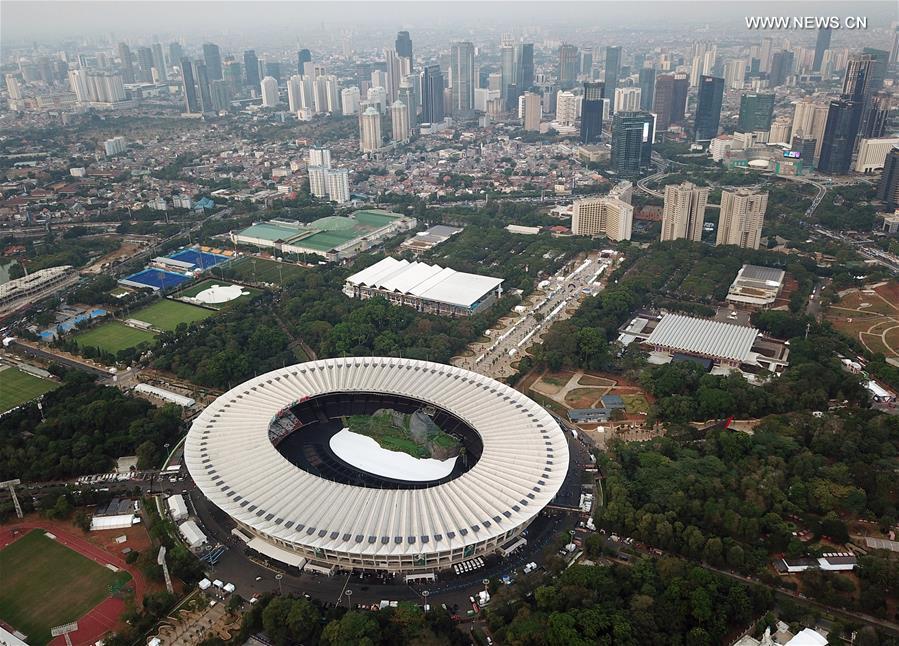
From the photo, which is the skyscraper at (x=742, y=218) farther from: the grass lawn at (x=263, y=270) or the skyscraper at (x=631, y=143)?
the grass lawn at (x=263, y=270)

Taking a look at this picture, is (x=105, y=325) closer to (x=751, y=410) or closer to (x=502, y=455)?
(x=502, y=455)

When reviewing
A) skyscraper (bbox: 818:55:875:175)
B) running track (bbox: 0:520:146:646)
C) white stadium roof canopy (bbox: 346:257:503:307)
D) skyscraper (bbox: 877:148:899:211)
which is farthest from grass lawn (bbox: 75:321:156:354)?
skyscraper (bbox: 818:55:875:175)

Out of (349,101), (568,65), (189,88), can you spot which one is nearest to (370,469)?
(349,101)

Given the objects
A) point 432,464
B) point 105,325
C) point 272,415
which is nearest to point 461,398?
point 432,464

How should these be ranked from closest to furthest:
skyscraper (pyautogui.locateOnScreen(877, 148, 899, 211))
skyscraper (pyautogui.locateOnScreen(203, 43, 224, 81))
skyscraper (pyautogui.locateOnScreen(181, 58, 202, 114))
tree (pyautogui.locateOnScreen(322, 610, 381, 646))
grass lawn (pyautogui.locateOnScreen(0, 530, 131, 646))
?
tree (pyautogui.locateOnScreen(322, 610, 381, 646)), grass lawn (pyautogui.locateOnScreen(0, 530, 131, 646)), skyscraper (pyautogui.locateOnScreen(877, 148, 899, 211)), skyscraper (pyautogui.locateOnScreen(181, 58, 202, 114)), skyscraper (pyautogui.locateOnScreen(203, 43, 224, 81))

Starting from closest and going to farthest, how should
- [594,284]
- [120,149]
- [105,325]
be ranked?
[105,325]
[594,284]
[120,149]

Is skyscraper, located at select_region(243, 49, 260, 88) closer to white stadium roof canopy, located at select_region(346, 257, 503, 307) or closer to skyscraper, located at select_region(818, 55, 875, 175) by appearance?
white stadium roof canopy, located at select_region(346, 257, 503, 307)
